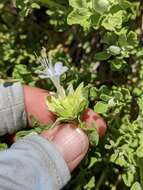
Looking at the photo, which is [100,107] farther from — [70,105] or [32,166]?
[32,166]

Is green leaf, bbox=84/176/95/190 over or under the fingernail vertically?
under

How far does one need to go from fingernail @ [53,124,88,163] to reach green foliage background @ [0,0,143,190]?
15cm

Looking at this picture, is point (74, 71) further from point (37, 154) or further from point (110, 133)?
point (37, 154)

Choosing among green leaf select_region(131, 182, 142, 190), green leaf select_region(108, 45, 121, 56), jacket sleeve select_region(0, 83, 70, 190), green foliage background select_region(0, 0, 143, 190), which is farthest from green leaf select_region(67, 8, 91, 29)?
green leaf select_region(131, 182, 142, 190)

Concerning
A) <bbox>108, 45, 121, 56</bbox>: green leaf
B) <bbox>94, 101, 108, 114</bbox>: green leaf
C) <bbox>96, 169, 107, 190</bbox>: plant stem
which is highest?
<bbox>108, 45, 121, 56</bbox>: green leaf

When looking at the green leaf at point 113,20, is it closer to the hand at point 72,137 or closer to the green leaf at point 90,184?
the hand at point 72,137

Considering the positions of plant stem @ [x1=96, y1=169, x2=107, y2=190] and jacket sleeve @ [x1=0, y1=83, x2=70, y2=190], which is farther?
plant stem @ [x1=96, y1=169, x2=107, y2=190]

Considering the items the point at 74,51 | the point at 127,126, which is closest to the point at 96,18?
the point at 127,126

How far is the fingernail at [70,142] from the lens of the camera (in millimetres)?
1567

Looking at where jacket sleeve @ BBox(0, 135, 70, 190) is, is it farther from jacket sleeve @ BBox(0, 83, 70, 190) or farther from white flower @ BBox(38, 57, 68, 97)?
white flower @ BBox(38, 57, 68, 97)

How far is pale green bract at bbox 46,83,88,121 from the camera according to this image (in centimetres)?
157

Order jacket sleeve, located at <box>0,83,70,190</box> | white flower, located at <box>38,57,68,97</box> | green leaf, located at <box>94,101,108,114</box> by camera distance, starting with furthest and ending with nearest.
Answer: green leaf, located at <box>94,101,108,114</box>, white flower, located at <box>38,57,68,97</box>, jacket sleeve, located at <box>0,83,70,190</box>

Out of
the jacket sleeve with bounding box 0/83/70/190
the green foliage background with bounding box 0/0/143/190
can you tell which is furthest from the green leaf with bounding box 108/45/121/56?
the jacket sleeve with bounding box 0/83/70/190

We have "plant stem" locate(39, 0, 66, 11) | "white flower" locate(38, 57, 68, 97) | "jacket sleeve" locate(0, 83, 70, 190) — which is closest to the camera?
"jacket sleeve" locate(0, 83, 70, 190)
